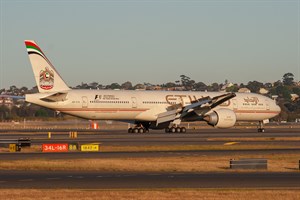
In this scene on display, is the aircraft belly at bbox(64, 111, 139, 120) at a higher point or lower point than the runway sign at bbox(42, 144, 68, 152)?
higher

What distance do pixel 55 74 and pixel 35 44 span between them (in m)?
3.77

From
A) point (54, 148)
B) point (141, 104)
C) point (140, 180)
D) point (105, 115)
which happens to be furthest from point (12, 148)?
point (141, 104)

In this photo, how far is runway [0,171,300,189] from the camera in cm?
2731

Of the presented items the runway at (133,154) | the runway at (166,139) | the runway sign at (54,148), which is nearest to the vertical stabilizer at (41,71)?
the runway at (166,139)

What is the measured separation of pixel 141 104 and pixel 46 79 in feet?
35.5

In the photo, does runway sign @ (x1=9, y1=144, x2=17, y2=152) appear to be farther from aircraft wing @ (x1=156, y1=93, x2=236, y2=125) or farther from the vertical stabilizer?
aircraft wing @ (x1=156, y1=93, x2=236, y2=125)

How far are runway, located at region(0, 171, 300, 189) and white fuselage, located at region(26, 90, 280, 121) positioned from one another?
4065 centimetres

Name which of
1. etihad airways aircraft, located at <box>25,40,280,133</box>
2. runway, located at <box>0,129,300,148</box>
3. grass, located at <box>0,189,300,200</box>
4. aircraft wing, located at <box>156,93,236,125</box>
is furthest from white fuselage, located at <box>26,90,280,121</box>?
grass, located at <box>0,189,300,200</box>

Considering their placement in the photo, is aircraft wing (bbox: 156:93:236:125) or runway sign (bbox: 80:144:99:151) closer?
runway sign (bbox: 80:144:99:151)

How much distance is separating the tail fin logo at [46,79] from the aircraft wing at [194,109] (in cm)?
1259

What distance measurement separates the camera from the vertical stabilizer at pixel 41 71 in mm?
73750

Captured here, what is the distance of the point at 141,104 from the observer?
77438mm

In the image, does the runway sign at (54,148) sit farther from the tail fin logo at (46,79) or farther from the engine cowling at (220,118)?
the engine cowling at (220,118)

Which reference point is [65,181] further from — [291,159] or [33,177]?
[291,159]
